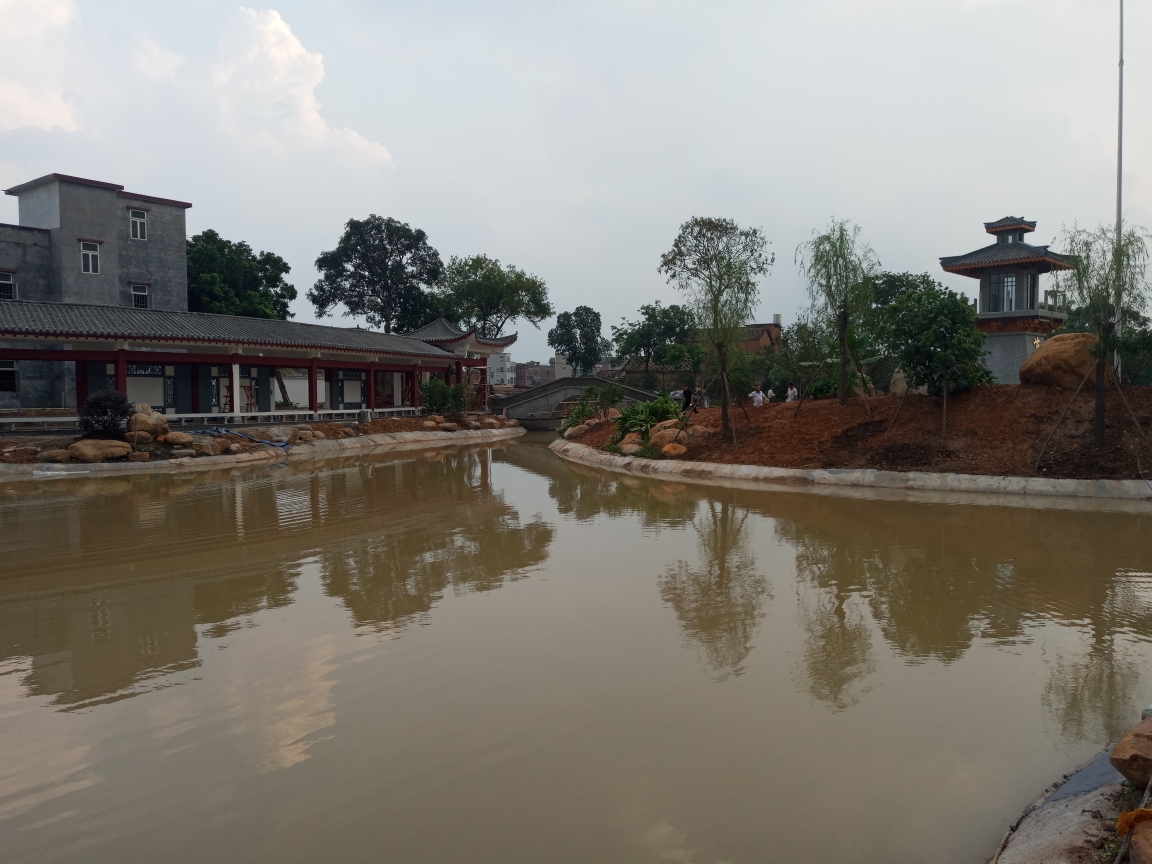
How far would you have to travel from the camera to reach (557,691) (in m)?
5.77

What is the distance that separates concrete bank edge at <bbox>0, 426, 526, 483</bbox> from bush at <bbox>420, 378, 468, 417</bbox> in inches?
55.8

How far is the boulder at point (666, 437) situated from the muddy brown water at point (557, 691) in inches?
407

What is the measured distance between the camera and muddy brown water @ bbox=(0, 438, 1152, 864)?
409 cm

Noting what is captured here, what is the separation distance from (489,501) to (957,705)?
11.3m

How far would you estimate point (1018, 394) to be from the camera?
1811 centimetres

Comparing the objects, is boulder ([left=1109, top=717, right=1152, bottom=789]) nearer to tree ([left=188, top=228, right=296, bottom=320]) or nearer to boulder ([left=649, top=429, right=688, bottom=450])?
boulder ([left=649, top=429, right=688, bottom=450])

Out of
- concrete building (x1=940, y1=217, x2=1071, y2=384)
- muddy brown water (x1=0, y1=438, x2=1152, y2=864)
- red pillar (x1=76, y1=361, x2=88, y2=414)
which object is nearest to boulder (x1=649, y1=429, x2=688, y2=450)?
muddy brown water (x1=0, y1=438, x2=1152, y2=864)

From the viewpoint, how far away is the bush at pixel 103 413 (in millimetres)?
21344

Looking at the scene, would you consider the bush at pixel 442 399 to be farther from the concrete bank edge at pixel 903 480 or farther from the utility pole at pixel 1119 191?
the utility pole at pixel 1119 191

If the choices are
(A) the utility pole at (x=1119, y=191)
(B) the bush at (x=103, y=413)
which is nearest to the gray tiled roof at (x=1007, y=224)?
(A) the utility pole at (x=1119, y=191)

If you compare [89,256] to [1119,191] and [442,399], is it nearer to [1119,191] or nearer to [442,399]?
[442,399]

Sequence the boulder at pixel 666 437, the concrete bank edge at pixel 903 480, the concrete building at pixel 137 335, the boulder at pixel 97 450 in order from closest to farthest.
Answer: the concrete bank edge at pixel 903 480
the boulder at pixel 97 450
the boulder at pixel 666 437
the concrete building at pixel 137 335

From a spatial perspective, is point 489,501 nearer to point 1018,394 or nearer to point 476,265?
point 1018,394

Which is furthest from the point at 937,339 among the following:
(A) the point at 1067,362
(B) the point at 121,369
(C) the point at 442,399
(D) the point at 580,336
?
(D) the point at 580,336
